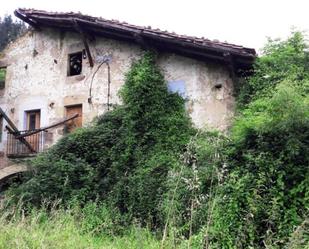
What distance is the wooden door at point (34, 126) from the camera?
1462 cm

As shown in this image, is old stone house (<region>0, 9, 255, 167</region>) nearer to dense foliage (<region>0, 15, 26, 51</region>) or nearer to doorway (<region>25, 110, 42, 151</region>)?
doorway (<region>25, 110, 42, 151</region>)

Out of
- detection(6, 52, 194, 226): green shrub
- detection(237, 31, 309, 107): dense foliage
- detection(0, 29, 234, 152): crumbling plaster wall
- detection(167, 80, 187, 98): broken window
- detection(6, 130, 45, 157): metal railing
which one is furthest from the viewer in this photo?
detection(6, 130, 45, 157): metal railing

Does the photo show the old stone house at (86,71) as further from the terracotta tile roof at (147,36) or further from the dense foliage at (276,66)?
the dense foliage at (276,66)

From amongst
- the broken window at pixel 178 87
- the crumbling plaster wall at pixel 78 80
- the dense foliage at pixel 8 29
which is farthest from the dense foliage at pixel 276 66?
the dense foliage at pixel 8 29

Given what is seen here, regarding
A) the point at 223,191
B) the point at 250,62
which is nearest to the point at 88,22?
the point at 250,62

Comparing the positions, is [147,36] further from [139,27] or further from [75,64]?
[75,64]

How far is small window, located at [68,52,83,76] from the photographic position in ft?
48.5

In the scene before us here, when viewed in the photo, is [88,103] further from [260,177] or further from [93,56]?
[260,177]

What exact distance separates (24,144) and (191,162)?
736 cm

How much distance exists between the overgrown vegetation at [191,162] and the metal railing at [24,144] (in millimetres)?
2574

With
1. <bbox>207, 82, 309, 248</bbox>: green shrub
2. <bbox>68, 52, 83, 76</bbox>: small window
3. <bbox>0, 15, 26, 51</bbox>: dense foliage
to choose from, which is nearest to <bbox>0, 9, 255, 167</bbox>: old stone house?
<bbox>68, 52, 83, 76</bbox>: small window

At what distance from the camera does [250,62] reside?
10969mm

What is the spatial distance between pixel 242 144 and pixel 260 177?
3.56 ft

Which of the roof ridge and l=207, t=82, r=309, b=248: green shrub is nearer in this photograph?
l=207, t=82, r=309, b=248: green shrub
